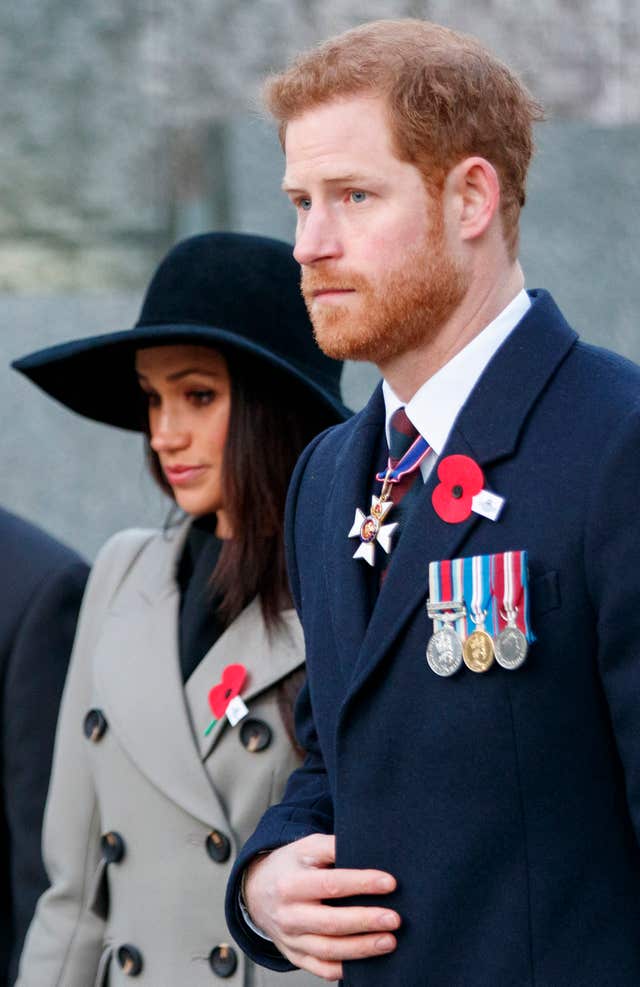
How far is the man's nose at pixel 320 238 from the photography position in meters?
2.20

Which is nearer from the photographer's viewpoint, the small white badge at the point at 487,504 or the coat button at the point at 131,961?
the small white badge at the point at 487,504

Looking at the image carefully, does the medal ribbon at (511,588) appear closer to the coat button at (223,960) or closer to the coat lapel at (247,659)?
the coat lapel at (247,659)

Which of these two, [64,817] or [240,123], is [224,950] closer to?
[64,817]

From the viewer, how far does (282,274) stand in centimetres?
343

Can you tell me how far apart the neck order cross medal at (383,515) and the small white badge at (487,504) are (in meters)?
0.16

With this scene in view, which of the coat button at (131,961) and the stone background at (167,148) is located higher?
the stone background at (167,148)

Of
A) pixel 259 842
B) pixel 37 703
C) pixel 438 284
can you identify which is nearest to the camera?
pixel 438 284

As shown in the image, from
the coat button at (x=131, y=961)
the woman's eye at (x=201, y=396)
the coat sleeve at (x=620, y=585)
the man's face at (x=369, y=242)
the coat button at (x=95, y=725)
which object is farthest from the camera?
the woman's eye at (x=201, y=396)

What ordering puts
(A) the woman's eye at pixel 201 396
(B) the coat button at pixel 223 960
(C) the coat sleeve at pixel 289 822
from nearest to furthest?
(C) the coat sleeve at pixel 289 822 < (B) the coat button at pixel 223 960 < (A) the woman's eye at pixel 201 396

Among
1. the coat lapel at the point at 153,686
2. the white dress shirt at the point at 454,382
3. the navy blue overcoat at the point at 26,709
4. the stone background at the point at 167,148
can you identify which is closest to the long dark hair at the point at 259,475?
the coat lapel at the point at 153,686

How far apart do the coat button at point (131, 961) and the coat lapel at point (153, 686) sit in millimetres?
285

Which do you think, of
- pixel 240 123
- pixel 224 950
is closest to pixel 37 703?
pixel 224 950

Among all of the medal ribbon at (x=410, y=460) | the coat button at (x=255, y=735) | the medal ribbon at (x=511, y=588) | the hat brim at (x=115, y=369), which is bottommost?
the medal ribbon at (x=511, y=588)

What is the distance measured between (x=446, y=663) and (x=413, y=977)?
1.28 ft
